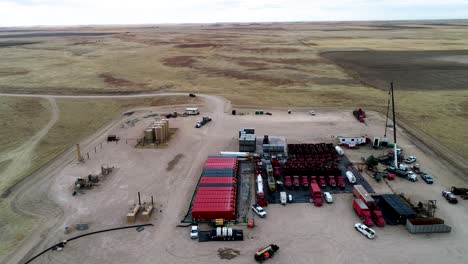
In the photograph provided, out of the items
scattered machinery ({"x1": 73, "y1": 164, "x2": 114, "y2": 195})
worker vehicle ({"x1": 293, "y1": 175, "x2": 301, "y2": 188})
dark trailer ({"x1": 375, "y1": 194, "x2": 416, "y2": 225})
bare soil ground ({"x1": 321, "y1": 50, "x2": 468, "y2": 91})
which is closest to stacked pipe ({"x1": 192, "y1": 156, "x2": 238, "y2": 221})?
worker vehicle ({"x1": 293, "y1": 175, "x2": 301, "y2": 188})

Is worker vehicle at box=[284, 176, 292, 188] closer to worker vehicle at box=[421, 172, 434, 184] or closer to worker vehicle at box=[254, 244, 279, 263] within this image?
worker vehicle at box=[254, 244, 279, 263]

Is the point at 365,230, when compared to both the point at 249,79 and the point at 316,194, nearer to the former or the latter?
the point at 316,194

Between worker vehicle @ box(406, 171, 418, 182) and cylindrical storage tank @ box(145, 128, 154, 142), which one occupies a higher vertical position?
cylindrical storage tank @ box(145, 128, 154, 142)

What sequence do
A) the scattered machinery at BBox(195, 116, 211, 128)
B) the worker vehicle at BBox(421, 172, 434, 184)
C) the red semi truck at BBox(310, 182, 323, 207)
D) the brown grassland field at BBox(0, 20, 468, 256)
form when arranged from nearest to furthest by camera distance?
1. the red semi truck at BBox(310, 182, 323, 207)
2. the worker vehicle at BBox(421, 172, 434, 184)
3. the brown grassland field at BBox(0, 20, 468, 256)
4. the scattered machinery at BBox(195, 116, 211, 128)

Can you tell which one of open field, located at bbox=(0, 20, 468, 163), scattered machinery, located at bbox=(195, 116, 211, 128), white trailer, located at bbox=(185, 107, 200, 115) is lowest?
scattered machinery, located at bbox=(195, 116, 211, 128)

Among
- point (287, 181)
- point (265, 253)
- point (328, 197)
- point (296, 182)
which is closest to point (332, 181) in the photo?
point (328, 197)

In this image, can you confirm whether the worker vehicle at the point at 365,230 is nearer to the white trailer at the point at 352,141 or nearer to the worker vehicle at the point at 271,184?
the worker vehicle at the point at 271,184
